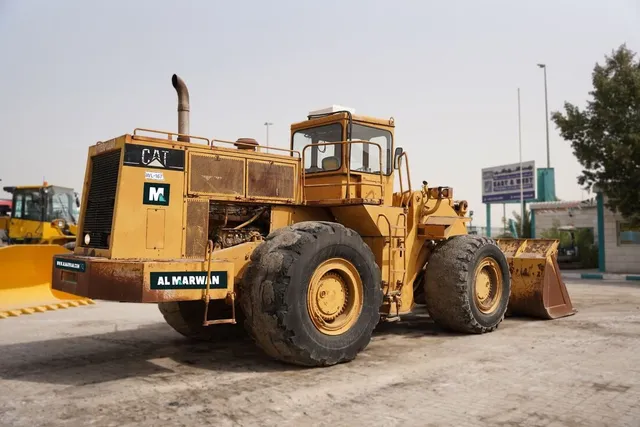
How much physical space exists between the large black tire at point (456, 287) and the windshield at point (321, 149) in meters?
2.09

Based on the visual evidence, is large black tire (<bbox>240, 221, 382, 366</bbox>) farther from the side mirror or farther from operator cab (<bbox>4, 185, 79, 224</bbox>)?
operator cab (<bbox>4, 185, 79, 224</bbox>)

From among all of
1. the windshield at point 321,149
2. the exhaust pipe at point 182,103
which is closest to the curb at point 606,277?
the windshield at point 321,149

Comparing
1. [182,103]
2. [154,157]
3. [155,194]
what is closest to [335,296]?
[155,194]

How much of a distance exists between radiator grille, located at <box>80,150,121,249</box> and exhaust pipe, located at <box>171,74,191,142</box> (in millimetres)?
1003

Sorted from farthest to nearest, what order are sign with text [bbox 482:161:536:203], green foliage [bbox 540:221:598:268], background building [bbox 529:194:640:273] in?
sign with text [bbox 482:161:536:203], green foliage [bbox 540:221:598:268], background building [bbox 529:194:640:273]

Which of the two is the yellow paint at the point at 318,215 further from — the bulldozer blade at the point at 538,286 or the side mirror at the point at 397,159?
the bulldozer blade at the point at 538,286

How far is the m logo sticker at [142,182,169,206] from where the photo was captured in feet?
20.0

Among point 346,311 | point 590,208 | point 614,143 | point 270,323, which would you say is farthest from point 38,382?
point 590,208

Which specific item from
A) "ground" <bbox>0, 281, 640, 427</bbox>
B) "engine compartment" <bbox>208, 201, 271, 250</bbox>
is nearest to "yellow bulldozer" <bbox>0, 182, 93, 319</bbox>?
"ground" <bbox>0, 281, 640, 427</bbox>

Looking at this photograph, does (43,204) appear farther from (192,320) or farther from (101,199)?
(101,199)

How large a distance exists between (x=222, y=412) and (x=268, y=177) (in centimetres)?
315

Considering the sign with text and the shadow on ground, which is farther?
the sign with text

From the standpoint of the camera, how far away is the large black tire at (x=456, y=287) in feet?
26.5

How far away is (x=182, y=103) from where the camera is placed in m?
7.09
